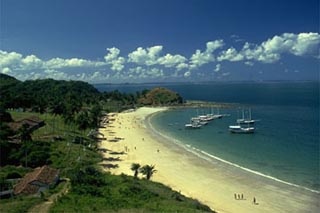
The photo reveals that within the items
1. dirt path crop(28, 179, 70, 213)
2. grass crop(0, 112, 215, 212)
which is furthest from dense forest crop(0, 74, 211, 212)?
dirt path crop(28, 179, 70, 213)

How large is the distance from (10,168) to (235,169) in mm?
32633

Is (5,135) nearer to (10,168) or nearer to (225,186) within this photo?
(10,168)

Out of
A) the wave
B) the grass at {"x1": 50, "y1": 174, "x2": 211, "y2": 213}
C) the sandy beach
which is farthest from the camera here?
the wave

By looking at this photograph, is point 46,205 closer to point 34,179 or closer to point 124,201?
point 34,179

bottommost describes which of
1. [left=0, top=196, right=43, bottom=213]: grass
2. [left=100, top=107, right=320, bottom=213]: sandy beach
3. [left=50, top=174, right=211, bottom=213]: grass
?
[left=100, top=107, right=320, bottom=213]: sandy beach

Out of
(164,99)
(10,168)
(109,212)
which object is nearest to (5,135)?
(10,168)

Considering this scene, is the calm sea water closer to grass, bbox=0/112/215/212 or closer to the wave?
the wave

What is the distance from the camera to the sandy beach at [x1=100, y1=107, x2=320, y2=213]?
39.6 metres

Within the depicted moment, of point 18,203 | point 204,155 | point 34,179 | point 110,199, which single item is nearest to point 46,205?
point 18,203

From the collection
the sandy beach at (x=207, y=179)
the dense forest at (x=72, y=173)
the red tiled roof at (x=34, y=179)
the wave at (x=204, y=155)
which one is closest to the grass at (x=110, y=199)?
the dense forest at (x=72, y=173)

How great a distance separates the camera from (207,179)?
4925 centimetres

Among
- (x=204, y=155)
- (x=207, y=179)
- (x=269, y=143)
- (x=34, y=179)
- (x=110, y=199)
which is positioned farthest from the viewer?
(x=269, y=143)

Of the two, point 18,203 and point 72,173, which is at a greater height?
point 72,173

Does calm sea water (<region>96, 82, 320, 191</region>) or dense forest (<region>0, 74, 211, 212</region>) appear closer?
dense forest (<region>0, 74, 211, 212</region>)
